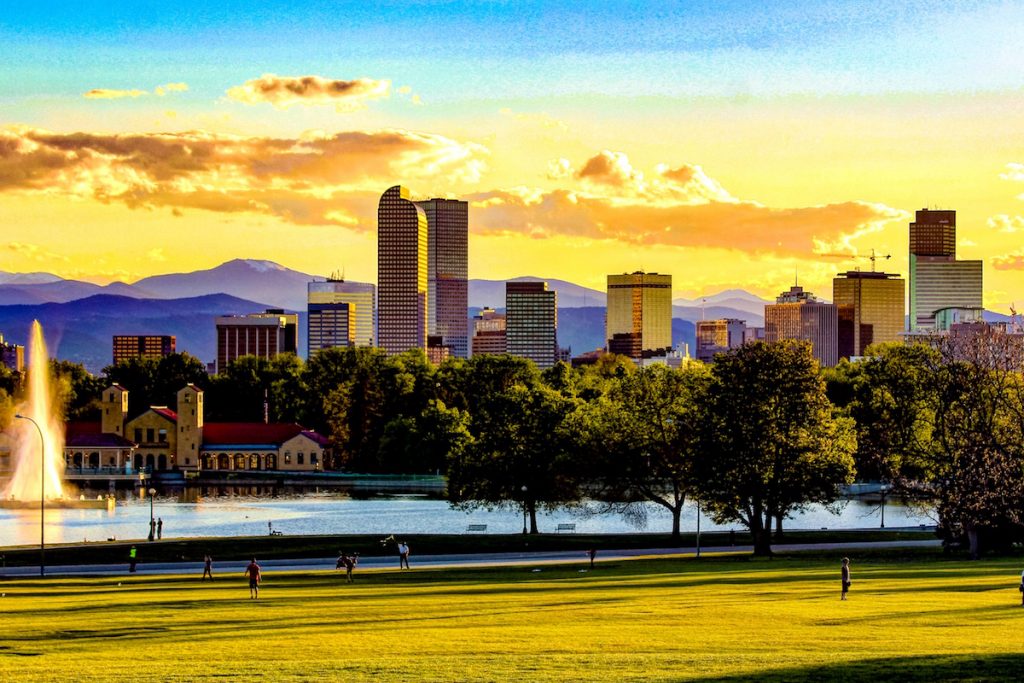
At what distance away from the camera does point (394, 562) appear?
2717 inches

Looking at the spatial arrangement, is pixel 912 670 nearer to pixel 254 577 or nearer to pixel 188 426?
pixel 254 577

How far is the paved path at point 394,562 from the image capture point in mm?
65188

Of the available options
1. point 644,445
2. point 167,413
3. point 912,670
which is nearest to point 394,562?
point 644,445

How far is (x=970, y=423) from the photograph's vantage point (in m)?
70.6

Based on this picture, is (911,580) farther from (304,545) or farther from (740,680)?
(304,545)

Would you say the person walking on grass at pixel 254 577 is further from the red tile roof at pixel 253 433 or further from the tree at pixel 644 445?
the red tile roof at pixel 253 433

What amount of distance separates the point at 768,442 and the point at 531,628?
36075 mm

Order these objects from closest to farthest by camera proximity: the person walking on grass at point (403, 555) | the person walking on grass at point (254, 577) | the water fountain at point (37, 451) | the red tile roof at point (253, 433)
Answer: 1. the person walking on grass at point (254, 577)
2. the person walking on grass at point (403, 555)
3. the water fountain at point (37, 451)
4. the red tile roof at point (253, 433)

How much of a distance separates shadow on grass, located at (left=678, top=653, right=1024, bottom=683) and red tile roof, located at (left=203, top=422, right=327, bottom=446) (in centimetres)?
15606

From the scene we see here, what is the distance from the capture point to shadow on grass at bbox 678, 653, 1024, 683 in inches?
1172

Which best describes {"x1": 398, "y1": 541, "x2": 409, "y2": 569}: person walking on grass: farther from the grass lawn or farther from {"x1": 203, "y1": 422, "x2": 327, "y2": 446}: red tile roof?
{"x1": 203, "y1": 422, "x2": 327, "y2": 446}: red tile roof

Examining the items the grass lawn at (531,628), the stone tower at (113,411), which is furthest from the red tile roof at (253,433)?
the grass lawn at (531,628)

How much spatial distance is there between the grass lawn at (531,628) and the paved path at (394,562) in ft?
22.0

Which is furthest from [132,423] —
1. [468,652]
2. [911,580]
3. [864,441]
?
[468,652]
